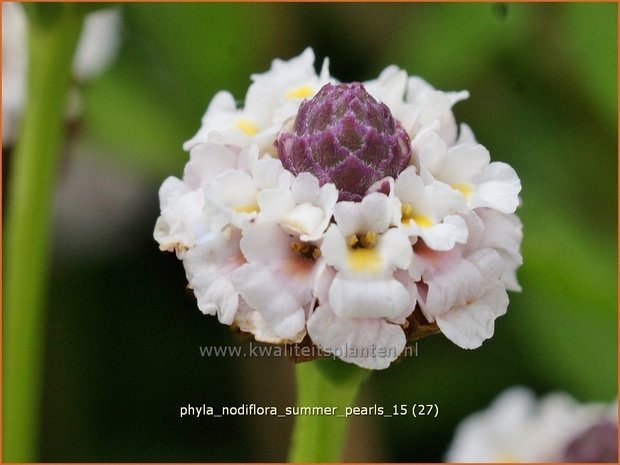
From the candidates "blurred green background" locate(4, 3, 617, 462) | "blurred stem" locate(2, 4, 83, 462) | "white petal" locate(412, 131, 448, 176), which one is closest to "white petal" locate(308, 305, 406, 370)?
"white petal" locate(412, 131, 448, 176)

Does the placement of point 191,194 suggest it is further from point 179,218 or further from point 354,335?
point 354,335


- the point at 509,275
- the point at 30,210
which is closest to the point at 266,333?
the point at 509,275

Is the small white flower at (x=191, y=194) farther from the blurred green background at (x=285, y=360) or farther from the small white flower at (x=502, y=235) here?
the blurred green background at (x=285, y=360)

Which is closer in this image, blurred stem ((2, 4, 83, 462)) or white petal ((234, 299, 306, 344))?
white petal ((234, 299, 306, 344))

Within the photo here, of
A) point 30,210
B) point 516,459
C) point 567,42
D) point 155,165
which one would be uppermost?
point 567,42

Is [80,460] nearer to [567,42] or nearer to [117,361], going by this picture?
[117,361]

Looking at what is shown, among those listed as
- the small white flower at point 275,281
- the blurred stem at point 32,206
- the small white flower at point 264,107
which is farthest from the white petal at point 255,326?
the blurred stem at point 32,206

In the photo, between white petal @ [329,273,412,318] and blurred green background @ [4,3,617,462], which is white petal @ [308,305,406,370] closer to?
white petal @ [329,273,412,318]
